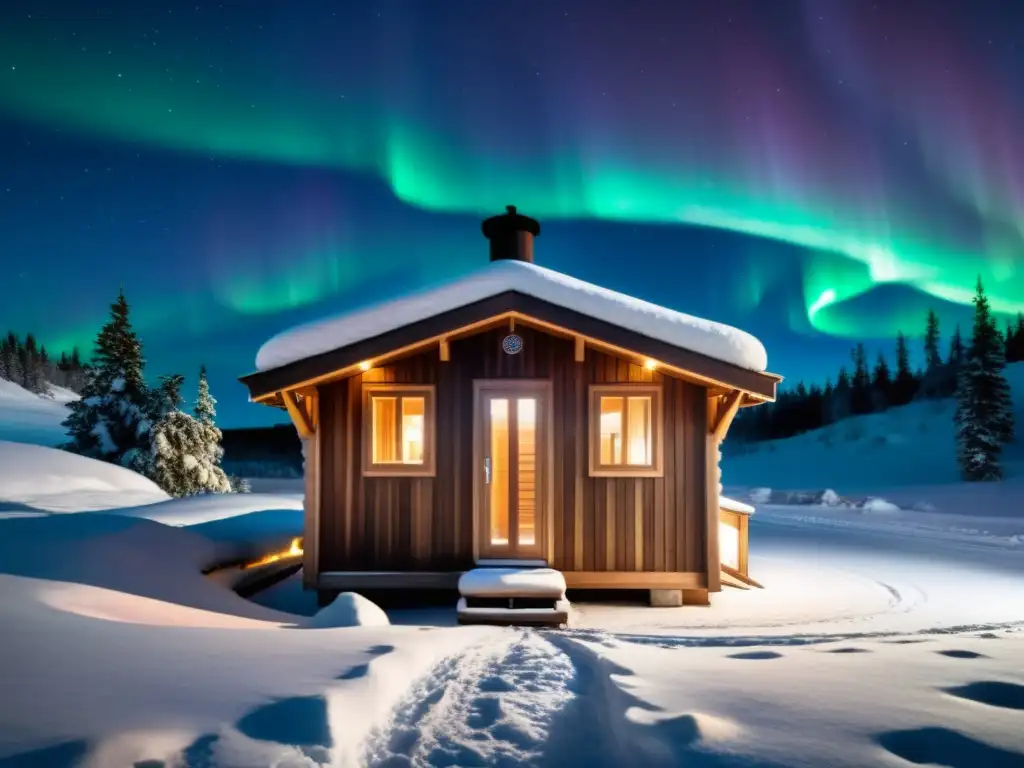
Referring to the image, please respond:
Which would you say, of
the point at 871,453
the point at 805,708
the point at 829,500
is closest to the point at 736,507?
the point at 805,708

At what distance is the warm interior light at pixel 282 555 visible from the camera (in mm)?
8880

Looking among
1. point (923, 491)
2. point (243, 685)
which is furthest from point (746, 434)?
point (243, 685)

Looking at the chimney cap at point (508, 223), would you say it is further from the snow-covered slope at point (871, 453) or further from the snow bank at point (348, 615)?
the snow-covered slope at point (871, 453)

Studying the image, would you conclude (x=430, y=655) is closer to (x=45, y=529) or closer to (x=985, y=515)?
(x=45, y=529)

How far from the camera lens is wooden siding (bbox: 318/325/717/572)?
7.45 meters

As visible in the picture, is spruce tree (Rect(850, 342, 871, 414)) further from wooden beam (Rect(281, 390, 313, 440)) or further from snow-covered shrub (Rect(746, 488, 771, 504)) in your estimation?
wooden beam (Rect(281, 390, 313, 440))

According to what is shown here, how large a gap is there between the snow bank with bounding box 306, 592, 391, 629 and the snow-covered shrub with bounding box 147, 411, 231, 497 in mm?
21590

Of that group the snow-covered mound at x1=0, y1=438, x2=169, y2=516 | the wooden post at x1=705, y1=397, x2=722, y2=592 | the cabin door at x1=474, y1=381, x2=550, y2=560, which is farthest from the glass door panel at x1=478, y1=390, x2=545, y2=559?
the snow-covered mound at x1=0, y1=438, x2=169, y2=516

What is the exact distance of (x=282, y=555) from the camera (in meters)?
9.75

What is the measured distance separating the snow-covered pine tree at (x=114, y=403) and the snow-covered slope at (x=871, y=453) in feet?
143

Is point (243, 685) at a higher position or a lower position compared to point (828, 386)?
lower

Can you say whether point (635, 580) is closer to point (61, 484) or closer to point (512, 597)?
point (512, 597)

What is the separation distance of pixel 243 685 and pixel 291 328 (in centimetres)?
533

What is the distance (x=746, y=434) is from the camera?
83625 mm
